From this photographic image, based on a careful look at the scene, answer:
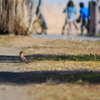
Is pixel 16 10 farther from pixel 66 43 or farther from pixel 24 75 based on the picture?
pixel 24 75

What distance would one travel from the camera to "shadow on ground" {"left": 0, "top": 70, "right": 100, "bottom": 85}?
7.70 m

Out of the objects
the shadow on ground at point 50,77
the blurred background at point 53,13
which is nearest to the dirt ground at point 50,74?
the shadow on ground at point 50,77

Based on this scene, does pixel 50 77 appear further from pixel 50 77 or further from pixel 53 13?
pixel 53 13

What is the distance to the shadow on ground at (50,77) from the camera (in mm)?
7695

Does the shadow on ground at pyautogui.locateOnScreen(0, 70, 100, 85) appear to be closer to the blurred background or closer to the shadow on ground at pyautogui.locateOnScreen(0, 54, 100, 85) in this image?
the shadow on ground at pyautogui.locateOnScreen(0, 54, 100, 85)

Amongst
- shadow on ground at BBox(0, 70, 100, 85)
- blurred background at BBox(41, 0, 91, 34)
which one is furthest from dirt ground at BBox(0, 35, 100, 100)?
blurred background at BBox(41, 0, 91, 34)

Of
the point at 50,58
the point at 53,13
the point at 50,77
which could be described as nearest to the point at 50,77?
the point at 50,77

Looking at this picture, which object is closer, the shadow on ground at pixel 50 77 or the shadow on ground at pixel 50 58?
the shadow on ground at pixel 50 77

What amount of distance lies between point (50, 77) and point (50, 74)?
0.52 meters

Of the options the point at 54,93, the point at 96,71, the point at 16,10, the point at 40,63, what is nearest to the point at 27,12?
the point at 16,10

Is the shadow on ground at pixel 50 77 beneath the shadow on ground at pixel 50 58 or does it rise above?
above

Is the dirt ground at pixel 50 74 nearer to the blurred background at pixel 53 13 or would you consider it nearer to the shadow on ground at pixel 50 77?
the shadow on ground at pixel 50 77

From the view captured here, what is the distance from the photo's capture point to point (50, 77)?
809 centimetres

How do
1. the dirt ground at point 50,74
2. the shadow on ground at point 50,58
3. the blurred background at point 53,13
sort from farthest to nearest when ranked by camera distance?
the blurred background at point 53,13 < the shadow on ground at point 50,58 < the dirt ground at point 50,74
